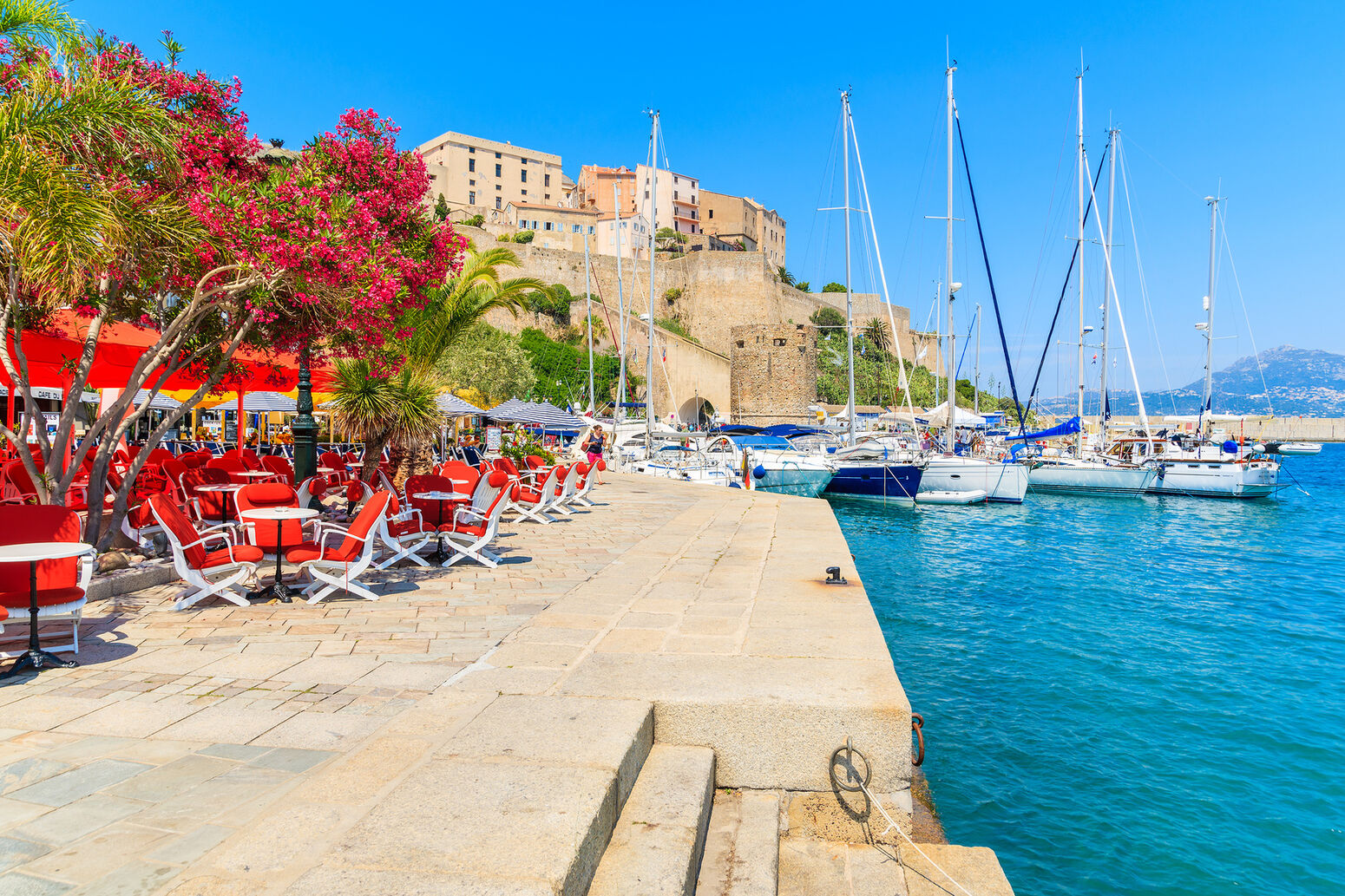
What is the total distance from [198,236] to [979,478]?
22.8m

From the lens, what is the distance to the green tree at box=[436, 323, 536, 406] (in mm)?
33312

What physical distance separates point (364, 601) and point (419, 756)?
328cm

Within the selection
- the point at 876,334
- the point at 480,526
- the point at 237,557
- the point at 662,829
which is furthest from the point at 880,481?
the point at 876,334

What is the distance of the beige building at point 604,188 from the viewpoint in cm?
7931

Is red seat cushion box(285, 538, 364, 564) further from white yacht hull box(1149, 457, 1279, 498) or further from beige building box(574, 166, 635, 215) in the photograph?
beige building box(574, 166, 635, 215)

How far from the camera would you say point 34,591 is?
4066mm

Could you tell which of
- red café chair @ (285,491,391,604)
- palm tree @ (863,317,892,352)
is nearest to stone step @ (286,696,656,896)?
red café chair @ (285,491,391,604)

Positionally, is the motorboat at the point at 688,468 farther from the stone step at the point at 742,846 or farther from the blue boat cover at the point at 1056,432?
the stone step at the point at 742,846

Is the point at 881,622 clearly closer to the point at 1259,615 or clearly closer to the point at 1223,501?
the point at 1259,615

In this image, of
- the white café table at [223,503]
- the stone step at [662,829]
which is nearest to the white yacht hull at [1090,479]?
the white café table at [223,503]

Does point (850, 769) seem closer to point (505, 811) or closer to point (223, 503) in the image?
point (505, 811)

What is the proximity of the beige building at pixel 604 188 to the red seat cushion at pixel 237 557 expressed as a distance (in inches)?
2969

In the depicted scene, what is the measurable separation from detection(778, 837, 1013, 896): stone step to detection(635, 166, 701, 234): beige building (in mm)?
77088

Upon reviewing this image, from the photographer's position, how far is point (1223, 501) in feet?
90.0
